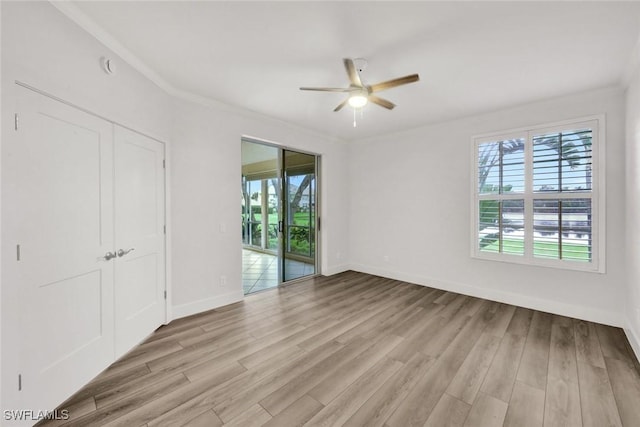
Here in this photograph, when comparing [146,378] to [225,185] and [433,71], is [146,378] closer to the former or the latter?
[225,185]

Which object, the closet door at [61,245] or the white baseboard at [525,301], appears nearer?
the closet door at [61,245]

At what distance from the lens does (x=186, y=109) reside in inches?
123

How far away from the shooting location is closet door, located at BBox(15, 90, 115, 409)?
154cm

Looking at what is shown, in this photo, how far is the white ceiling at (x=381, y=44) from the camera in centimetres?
181

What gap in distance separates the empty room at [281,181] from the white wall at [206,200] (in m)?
0.03

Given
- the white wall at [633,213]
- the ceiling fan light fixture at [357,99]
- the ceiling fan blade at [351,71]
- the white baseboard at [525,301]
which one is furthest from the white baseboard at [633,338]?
the ceiling fan blade at [351,71]

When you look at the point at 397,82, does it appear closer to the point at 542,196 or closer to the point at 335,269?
the point at 542,196

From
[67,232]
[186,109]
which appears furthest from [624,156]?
[67,232]

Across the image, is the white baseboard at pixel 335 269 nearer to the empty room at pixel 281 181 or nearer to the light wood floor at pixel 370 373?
the empty room at pixel 281 181

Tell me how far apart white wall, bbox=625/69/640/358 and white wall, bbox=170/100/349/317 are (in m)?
4.19

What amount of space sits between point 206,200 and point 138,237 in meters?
0.96

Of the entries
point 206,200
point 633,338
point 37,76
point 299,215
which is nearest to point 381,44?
point 37,76

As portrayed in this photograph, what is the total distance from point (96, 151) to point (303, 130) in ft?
10.2

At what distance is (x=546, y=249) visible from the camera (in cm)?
329
